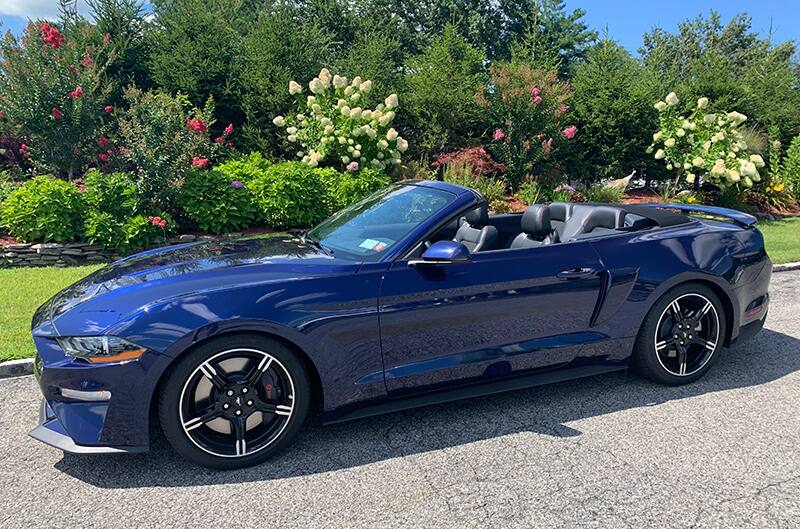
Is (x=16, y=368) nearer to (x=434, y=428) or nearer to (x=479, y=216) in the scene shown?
(x=434, y=428)

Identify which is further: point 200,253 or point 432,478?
point 200,253

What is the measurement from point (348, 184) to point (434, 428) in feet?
22.5

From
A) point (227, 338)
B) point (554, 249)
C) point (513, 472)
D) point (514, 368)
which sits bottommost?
point (513, 472)

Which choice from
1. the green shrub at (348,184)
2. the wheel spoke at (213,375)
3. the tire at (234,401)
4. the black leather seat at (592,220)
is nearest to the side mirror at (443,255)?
the tire at (234,401)

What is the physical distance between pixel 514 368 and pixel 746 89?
598 inches

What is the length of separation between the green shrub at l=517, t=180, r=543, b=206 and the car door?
8.47 metres

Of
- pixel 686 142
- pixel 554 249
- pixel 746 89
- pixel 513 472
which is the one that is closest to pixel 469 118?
pixel 686 142

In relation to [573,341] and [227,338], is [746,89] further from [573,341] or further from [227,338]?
[227,338]

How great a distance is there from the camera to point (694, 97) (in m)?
14.7

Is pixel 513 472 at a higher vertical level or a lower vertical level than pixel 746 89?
lower

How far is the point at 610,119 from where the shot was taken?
14.2 meters

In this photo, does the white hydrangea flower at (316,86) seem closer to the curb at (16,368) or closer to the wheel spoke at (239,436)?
the curb at (16,368)

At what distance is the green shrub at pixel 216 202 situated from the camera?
863cm

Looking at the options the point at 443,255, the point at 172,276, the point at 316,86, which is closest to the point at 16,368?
the point at 172,276
